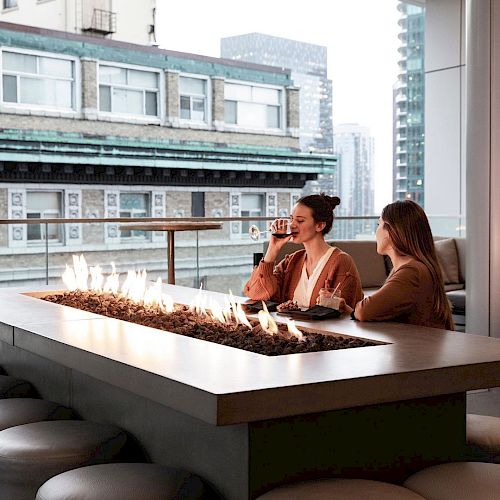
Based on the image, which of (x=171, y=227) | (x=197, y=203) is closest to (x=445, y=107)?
(x=171, y=227)

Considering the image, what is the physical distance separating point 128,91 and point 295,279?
546 inches

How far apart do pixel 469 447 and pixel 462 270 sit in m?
4.96

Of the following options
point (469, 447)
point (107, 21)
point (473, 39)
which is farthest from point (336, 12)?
point (469, 447)

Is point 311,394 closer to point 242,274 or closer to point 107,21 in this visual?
point 242,274

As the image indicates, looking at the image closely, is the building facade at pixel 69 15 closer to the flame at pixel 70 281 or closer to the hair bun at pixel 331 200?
the flame at pixel 70 281

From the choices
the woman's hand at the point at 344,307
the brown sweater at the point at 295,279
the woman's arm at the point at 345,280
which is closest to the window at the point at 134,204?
the brown sweater at the point at 295,279

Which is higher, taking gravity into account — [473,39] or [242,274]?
[473,39]

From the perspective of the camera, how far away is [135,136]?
17.0 metres

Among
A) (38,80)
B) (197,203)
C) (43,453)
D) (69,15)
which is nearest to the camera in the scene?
(43,453)

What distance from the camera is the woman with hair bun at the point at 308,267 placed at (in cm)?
351

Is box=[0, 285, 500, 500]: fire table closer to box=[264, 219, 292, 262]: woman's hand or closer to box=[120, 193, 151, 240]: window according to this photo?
box=[264, 219, 292, 262]: woman's hand

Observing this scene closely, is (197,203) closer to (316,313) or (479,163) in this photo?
(479,163)

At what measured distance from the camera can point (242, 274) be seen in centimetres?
855

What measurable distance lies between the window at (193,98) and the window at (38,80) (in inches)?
97.0
